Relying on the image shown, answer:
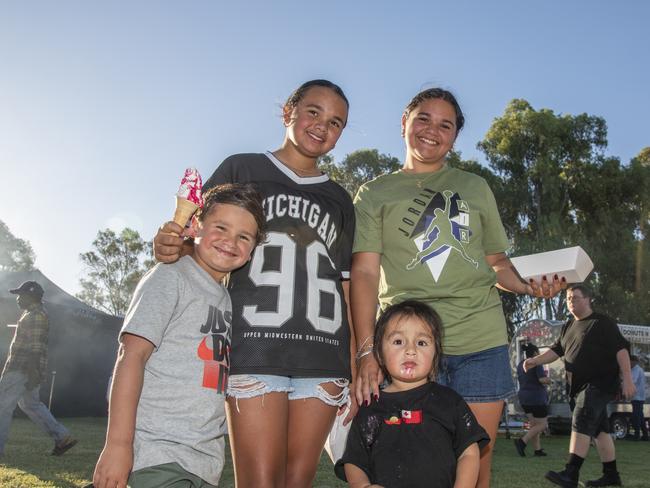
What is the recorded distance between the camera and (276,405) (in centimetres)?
229

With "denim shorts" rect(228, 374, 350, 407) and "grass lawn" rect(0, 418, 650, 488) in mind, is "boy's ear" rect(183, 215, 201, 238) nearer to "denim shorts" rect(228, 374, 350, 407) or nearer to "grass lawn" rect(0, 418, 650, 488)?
"denim shorts" rect(228, 374, 350, 407)

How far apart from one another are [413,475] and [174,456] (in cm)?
86

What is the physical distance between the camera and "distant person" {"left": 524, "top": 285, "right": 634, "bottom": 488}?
6230mm

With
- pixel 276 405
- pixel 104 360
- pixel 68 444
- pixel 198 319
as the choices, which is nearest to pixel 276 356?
pixel 276 405

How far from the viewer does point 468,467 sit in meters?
2.27

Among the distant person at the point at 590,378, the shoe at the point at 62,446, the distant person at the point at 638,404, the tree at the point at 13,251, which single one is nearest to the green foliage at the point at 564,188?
the distant person at the point at 638,404

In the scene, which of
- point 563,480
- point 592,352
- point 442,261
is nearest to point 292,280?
point 442,261

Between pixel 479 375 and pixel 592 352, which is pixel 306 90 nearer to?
pixel 479 375

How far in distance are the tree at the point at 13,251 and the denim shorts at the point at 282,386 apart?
51.7 meters

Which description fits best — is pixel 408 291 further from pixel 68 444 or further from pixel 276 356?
pixel 68 444

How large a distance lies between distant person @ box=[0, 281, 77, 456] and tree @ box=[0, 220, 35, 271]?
44.8m

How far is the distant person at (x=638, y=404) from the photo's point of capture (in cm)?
1388

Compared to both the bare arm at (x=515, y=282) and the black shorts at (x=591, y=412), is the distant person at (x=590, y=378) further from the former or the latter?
the bare arm at (x=515, y=282)

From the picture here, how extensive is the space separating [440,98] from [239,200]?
1.13m
